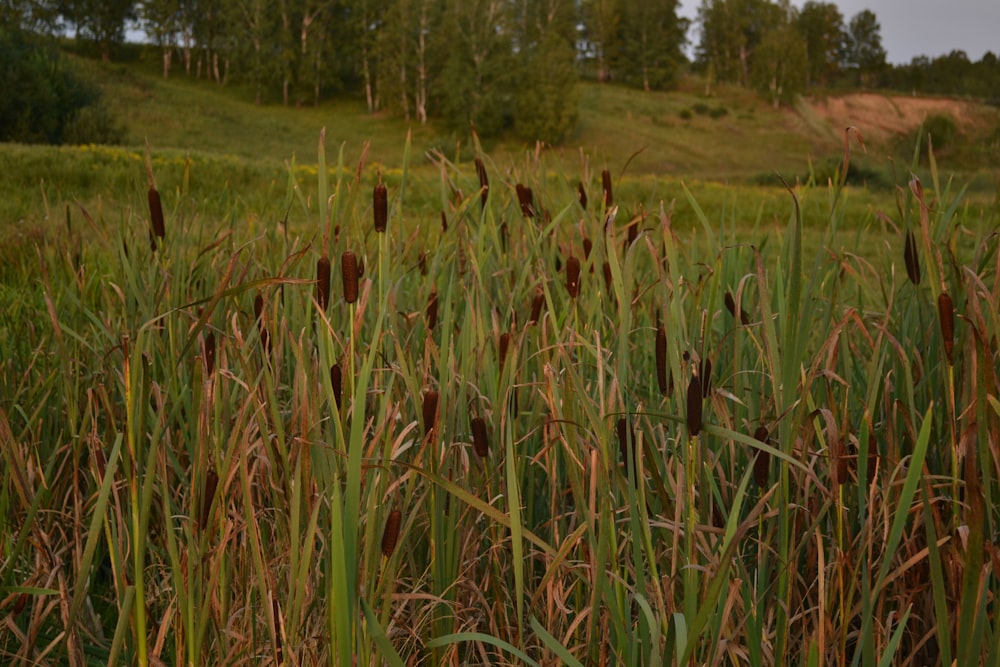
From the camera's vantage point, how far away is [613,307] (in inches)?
68.6

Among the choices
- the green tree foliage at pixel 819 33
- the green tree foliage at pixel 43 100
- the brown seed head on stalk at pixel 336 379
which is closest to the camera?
the brown seed head on stalk at pixel 336 379

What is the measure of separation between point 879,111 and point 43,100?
3694cm

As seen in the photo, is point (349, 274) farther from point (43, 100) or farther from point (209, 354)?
point (43, 100)

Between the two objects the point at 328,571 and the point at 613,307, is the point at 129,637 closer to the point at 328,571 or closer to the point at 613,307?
the point at 328,571

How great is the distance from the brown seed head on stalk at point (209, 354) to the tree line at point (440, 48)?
903 inches

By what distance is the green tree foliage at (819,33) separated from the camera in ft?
226

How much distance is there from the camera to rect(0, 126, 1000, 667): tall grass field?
91 cm

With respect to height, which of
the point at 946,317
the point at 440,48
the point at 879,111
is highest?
the point at 440,48

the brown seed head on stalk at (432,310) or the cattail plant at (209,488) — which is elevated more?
the brown seed head on stalk at (432,310)

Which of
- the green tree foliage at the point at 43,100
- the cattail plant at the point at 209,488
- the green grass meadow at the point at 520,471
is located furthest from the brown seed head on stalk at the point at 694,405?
the green tree foliage at the point at 43,100

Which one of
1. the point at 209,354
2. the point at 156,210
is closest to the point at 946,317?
the point at 209,354

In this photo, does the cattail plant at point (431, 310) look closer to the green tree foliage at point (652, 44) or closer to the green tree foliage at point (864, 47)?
the green tree foliage at point (652, 44)

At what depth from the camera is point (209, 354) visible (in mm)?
1344

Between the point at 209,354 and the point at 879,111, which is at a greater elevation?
the point at 879,111
